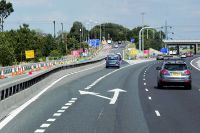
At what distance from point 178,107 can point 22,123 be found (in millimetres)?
7429

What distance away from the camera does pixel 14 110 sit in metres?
19.4

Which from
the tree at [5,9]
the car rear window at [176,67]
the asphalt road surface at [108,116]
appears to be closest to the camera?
the asphalt road surface at [108,116]

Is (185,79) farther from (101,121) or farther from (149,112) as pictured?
(101,121)

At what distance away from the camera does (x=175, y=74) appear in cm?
3197

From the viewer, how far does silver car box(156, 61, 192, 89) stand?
105ft

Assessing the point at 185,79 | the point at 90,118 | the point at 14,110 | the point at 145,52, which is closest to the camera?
the point at 90,118

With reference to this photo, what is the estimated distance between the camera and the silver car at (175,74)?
105ft

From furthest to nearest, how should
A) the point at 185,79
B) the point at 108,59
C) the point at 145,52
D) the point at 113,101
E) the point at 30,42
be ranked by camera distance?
A: the point at 145,52 → the point at 30,42 → the point at 108,59 → the point at 185,79 → the point at 113,101

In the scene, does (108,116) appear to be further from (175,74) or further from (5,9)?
(5,9)

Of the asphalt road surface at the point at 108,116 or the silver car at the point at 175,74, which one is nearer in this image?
the asphalt road surface at the point at 108,116

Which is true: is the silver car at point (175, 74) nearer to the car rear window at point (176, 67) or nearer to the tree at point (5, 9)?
the car rear window at point (176, 67)

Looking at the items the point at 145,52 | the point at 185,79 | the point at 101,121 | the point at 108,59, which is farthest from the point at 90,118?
the point at 145,52

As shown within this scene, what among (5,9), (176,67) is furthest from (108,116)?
(5,9)

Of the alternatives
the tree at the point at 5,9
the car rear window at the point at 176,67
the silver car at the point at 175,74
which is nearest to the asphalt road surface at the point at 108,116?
the silver car at the point at 175,74
